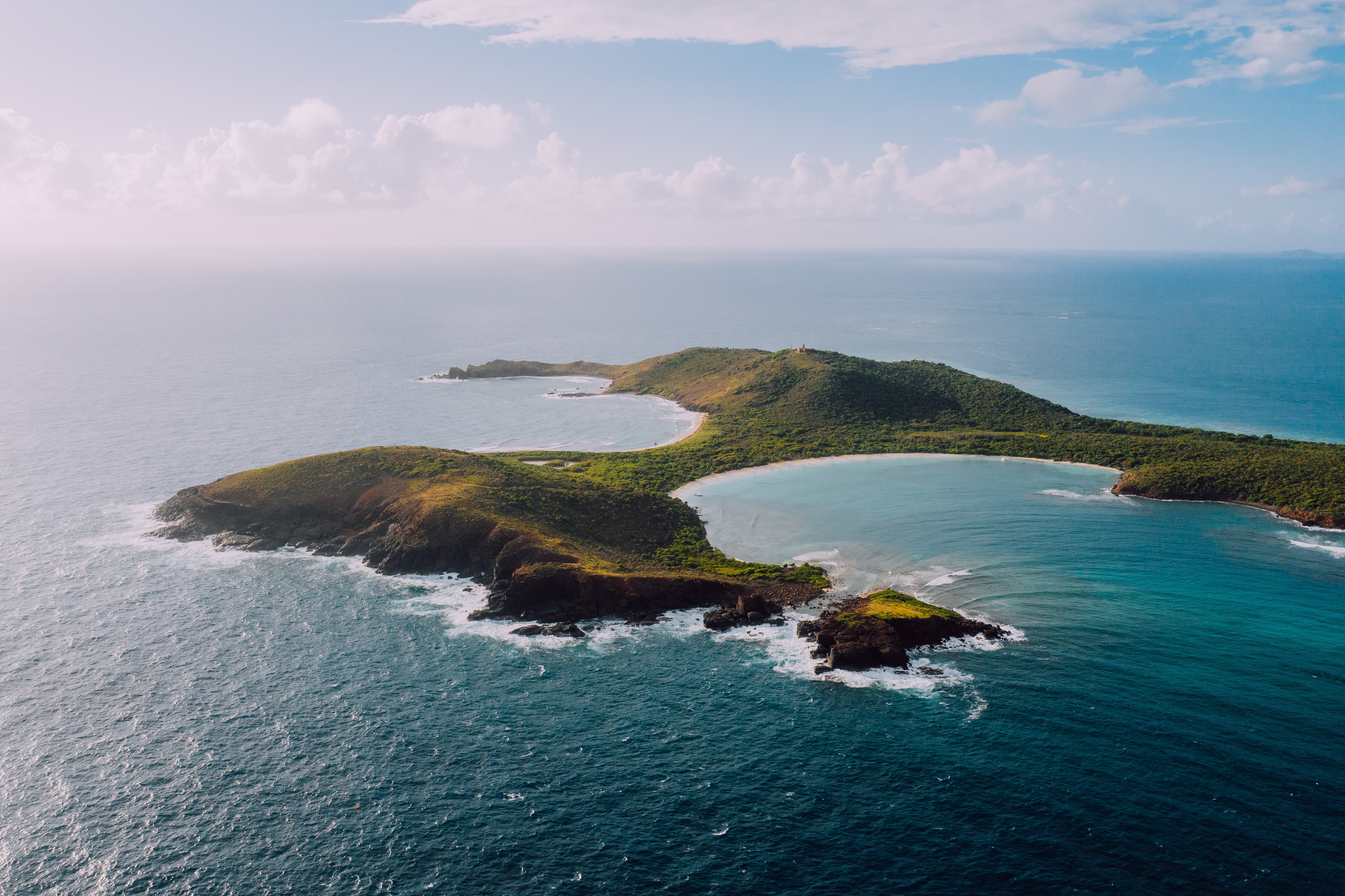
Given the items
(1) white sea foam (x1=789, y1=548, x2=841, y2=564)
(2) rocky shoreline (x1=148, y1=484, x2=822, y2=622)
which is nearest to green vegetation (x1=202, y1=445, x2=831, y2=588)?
(2) rocky shoreline (x1=148, y1=484, x2=822, y2=622)

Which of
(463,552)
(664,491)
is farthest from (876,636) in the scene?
(664,491)

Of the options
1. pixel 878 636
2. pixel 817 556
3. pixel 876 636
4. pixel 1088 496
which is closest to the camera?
pixel 878 636

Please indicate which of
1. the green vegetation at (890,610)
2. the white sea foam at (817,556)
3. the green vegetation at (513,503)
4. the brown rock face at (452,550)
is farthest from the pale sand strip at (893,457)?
the green vegetation at (890,610)

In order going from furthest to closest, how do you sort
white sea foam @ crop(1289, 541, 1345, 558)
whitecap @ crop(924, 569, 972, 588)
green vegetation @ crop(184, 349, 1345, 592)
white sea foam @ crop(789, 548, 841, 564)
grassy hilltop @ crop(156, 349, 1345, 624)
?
green vegetation @ crop(184, 349, 1345, 592)
white sea foam @ crop(1289, 541, 1345, 558)
white sea foam @ crop(789, 548, 841, 564)
whitecap @ crop(924, 569, 972, 588)
grassy hilltop @ crop(156, 349, 1345, 624)

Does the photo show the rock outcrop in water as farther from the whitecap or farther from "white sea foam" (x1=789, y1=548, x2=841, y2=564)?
"white sea foam" (x1=789, y1=548, x2=841, y2=564)

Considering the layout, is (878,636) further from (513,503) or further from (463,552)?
(513,503)

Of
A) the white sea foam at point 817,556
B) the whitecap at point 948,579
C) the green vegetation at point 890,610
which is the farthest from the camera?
the white sea foam at point 817,556

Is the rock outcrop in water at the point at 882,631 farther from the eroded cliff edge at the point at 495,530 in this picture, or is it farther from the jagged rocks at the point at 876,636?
the eroded cliff edge at the point at 495,530
